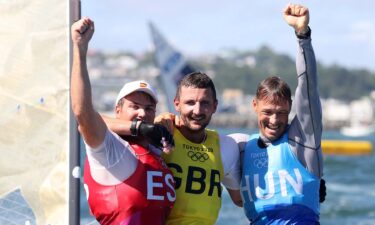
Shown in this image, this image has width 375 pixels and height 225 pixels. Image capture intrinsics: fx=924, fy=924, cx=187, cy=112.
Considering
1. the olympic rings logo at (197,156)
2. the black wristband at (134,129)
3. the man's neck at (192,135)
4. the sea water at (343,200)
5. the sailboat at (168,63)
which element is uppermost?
the sailboat at (168,63)

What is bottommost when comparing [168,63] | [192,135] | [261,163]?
[261,163]

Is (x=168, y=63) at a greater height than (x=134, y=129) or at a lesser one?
greater

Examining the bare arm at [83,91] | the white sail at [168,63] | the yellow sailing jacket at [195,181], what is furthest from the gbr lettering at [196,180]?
the white sail at [168,63]

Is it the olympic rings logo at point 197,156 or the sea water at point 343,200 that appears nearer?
the olympic rings logo at point 197,156

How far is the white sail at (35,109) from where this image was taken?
15.3ft

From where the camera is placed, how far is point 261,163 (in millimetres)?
4516

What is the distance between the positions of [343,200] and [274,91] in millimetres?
17603

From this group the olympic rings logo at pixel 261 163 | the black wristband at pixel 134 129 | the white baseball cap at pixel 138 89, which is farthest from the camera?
the olympic rings logo at pixel 261 163

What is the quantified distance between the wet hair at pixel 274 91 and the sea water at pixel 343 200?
7464 millimetres

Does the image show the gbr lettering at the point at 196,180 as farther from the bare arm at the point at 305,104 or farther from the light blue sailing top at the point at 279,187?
the bare arm at the point at 305,104

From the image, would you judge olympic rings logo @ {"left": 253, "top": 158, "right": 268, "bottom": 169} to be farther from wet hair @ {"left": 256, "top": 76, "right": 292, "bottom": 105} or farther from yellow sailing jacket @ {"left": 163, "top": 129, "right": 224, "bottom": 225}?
wet hair @ {"left": 256, "top": 76, "right": 292, "bottom": 105}

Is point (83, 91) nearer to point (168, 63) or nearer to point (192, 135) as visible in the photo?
point (192, 135)

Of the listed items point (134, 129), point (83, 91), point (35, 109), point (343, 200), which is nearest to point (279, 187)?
point (134, 129)

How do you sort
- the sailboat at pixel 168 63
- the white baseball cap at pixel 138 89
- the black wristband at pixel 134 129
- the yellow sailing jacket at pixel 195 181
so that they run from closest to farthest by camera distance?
the black wristband at pixel 134 129
the white baseball cap at pixel 138 89
the yellow sailing jacket at pixel 195 181
the sailboat at pixel 168 63
